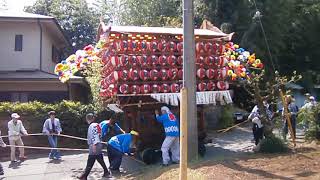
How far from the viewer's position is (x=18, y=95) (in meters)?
24.4

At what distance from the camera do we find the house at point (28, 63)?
2414cm

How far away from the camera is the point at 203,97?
47.4ft

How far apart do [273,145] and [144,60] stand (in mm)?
4309

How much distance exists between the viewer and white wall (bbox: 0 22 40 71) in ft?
84.8

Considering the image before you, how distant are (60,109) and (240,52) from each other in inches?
307

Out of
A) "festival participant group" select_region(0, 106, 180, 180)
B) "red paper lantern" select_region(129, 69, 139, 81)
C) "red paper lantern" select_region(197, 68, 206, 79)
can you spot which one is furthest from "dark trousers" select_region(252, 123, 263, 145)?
"red paper lantern" select_region(129, 69, 139, 81)

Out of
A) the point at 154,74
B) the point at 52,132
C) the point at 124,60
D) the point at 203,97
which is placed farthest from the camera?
the point at 52,132

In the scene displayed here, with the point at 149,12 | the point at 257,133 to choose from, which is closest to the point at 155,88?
the point at 257,133

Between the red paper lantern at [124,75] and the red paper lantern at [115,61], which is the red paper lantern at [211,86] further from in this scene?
the red paper lantern at [115,61]

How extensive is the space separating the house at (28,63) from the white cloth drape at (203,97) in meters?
10.9

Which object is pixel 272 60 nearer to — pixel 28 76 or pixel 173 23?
pixel 173 23

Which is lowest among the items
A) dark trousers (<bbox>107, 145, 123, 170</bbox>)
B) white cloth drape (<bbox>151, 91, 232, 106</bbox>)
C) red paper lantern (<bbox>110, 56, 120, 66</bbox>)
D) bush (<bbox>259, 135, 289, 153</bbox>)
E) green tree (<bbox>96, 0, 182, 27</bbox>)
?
dark trousers (<bbox>107, 145, 123, 170</bbox>)

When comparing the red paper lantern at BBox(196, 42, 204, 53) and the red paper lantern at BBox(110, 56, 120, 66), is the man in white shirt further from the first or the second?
the red paper lantern at BBox(196, 42, 204, 53)

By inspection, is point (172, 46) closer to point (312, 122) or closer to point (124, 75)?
point (124, 75)
